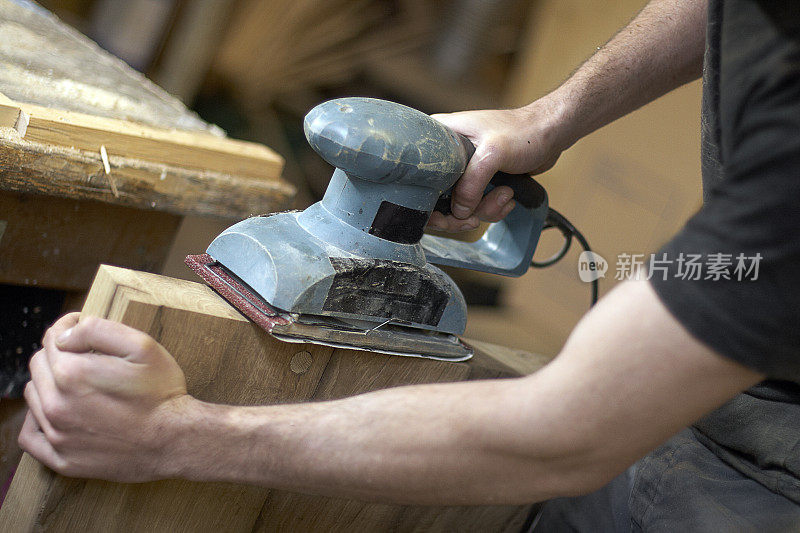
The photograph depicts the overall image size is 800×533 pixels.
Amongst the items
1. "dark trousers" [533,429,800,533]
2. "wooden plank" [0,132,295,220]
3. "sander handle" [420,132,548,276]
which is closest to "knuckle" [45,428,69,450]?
"wooden plank" [0,132,295,220]

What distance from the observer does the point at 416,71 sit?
3826 millimetres

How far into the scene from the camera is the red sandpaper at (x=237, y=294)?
91 cm

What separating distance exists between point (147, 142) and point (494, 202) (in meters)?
0.66

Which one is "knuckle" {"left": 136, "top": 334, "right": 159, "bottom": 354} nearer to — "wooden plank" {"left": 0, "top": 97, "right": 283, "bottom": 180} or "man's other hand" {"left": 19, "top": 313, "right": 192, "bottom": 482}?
"man's other hand" {"left": 19, "top": 313, "right": 192, "bottom": 482}

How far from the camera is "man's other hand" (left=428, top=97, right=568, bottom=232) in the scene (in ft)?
3.76

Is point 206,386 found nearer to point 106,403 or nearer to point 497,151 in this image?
point 106,403

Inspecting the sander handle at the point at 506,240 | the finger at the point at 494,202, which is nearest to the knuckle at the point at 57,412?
the sander handle at the point at 506,240

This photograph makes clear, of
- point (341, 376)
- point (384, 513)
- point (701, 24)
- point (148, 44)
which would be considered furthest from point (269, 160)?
point (148, 44)

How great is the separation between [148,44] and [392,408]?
3.38 metres

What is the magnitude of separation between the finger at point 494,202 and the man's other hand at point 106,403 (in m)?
0.63

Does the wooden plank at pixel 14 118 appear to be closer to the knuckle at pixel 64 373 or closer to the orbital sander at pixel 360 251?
the orbital sander at pixel 360 251

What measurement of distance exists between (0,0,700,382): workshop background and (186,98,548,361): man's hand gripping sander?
201 centimetres

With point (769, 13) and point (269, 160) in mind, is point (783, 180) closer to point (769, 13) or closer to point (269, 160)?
point (769, 13)

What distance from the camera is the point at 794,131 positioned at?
0.65 m
